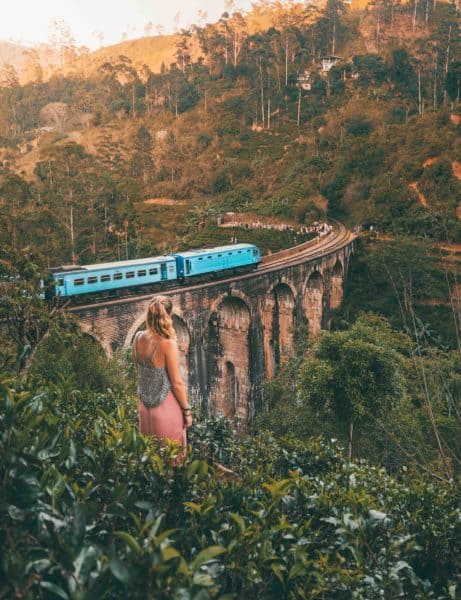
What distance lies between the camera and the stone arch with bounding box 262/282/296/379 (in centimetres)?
3388

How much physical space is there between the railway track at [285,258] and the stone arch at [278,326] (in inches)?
73.5

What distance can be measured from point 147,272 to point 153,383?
1857 centimetres

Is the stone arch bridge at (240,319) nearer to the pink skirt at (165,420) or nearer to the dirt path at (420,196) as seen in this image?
the dirt path at (420,196)

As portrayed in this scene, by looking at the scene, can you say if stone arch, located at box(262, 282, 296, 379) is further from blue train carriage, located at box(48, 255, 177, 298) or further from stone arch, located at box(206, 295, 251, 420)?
blue train carriage, located at box(48, 255, 177, 298)

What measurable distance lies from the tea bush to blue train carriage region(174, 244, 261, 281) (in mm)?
20180

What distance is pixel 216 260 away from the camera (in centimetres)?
2856

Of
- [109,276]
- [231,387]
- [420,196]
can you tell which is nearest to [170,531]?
[109,276]

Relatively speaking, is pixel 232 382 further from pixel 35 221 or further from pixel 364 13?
pixel 364 13

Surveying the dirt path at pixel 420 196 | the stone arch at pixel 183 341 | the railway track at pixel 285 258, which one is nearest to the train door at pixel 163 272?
the railway track at pixel 285 258

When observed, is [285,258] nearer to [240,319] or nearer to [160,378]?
[240,319]

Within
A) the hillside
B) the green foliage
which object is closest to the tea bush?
the green foliage

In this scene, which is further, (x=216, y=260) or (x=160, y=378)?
(x=216, y=260)

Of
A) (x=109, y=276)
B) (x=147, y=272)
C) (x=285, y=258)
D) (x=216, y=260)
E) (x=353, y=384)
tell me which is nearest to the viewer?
(x=353, y=384)

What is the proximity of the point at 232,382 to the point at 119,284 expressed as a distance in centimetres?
Answer: 1044
